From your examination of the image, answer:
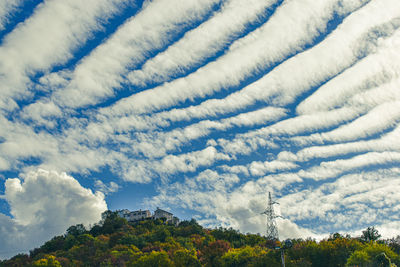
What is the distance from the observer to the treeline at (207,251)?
82875 millimetres

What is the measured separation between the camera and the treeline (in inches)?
3263

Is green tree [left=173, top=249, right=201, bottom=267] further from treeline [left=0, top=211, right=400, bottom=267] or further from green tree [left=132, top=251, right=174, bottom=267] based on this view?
green tree [left=132, top=251, right=174, bottom=267]

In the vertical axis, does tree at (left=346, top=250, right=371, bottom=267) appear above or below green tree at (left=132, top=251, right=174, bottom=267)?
below

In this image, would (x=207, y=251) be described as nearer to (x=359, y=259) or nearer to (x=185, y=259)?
(x=185, y=259)

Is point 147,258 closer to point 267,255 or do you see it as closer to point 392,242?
point 267,255

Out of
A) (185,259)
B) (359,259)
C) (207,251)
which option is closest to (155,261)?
(185,259)

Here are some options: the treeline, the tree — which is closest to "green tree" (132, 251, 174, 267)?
the treeline

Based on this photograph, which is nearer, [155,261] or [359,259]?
[359,259]

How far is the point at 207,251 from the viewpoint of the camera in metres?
114

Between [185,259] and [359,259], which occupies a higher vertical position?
[185,259]

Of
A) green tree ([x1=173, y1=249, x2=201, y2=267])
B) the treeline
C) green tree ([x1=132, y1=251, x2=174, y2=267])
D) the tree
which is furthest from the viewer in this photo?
green tree ([x1=173, y1=249, x2=201, y2=267])

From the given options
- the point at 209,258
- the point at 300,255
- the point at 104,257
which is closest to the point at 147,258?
the point at 209,258

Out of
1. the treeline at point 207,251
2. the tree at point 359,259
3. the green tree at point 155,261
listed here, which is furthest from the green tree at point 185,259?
the tree at point 359,259

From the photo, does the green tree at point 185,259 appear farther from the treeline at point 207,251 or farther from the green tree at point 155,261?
the green tree at point 155,261
